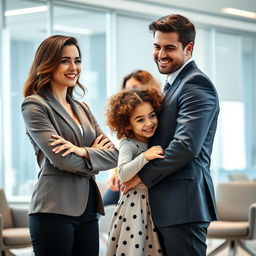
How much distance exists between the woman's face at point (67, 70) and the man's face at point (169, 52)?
430mm

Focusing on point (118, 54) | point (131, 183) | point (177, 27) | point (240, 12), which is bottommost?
point (131, 183)

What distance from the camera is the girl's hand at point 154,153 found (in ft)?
9.16

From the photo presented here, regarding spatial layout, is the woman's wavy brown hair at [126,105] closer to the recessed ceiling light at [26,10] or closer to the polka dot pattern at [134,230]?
the polka dot pattern at [134,230]

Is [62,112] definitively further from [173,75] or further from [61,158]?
[173,75]

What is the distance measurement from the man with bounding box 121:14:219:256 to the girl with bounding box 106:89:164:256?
0.16 ft

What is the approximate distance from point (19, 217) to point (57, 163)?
9.89 feet

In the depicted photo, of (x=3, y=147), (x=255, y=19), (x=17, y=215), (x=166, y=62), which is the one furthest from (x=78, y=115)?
(x=255, y=19)

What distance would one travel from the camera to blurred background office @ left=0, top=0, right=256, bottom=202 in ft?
25.1

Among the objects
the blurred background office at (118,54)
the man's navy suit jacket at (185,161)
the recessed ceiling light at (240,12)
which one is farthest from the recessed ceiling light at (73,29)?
the man's navy suit jacket at (185,161)

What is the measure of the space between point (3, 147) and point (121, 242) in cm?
484

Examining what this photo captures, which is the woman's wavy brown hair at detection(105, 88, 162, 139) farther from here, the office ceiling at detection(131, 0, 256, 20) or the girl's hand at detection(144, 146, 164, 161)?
the office ceiling at detection(131, 0, 256, 20)

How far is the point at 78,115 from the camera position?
3178 mm

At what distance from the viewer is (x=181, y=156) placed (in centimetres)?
274

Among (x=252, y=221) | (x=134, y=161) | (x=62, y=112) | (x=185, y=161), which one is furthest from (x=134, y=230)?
(x=252, y=221)
